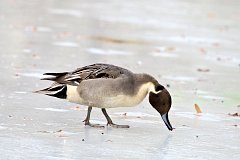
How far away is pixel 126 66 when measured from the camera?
13.3 meters

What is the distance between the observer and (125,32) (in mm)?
18000

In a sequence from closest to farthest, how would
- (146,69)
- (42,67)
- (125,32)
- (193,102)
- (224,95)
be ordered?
(193,102), (224,95), (42,67), (146,69), (125,32)

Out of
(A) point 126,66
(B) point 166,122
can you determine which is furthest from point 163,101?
(A) point 126,66

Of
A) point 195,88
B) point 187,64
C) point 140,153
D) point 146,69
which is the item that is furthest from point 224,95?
point 140,153

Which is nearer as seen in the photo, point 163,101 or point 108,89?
point 108,89

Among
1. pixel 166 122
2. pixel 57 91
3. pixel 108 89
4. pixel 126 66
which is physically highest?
pixel 108 89

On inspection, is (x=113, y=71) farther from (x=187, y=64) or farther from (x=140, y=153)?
(x=187, y=64)

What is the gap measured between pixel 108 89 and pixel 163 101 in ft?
1.91

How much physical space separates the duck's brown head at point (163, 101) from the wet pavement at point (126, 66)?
0.16 meters

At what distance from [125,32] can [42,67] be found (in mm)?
5851

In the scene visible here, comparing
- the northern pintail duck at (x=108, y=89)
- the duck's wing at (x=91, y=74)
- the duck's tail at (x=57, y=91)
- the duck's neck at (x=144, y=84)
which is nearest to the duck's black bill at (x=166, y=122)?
the northern pintail duck at (x=108, y=89)

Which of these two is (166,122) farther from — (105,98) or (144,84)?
(105,98)

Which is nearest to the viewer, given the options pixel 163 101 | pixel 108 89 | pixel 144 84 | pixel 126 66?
pixel 108 89

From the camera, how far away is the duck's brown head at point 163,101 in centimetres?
846
